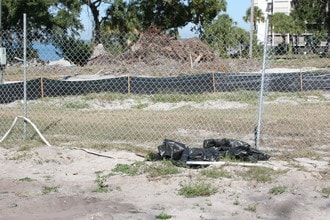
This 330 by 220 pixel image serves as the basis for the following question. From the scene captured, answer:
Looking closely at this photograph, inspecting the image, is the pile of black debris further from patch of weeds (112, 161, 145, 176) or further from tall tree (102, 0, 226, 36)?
tall tree (102, 0, 226, 36)

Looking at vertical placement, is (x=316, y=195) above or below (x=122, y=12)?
below

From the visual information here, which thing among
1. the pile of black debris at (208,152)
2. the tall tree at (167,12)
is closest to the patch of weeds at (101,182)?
the pile of black debris at (208,152)

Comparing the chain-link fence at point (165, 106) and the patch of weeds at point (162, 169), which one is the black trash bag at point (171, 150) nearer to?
the patch of weeds at point (162, 169)

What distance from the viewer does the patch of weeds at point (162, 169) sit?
→ 724cm

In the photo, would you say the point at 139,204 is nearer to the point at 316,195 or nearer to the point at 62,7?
the point at 316,195

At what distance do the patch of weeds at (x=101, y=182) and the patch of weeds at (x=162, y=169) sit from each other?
1.86ft

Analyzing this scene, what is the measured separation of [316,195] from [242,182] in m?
0.92

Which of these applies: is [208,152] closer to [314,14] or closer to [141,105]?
[141,105]

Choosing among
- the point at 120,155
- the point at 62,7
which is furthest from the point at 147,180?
the point at 62,7

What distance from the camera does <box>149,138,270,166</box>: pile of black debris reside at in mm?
7637

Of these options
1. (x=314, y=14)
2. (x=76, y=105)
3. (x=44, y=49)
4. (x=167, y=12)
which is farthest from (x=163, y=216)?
(x=314, y=14)

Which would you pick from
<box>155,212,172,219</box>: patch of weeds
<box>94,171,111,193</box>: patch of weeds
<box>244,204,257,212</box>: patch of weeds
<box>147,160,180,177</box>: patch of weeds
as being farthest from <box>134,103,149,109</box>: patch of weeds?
<box>155,212,172,219</box>: patch of weeds

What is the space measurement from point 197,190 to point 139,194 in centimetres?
67

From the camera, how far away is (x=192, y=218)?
18.5 feet
